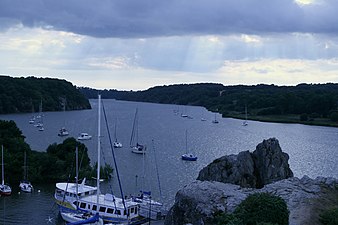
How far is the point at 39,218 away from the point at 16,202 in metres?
6.11

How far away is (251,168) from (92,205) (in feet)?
47.3

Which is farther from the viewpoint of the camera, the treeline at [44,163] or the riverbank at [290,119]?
the riverbank at [290,119]

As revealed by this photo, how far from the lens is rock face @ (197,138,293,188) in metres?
40.2

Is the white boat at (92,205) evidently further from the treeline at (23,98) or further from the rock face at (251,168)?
the treeline at (23,98)

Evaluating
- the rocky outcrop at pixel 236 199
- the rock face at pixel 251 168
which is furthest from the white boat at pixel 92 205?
the rocky outcrop at pixel 236 199

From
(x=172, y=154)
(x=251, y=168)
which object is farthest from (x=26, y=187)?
(x=172, y=154)

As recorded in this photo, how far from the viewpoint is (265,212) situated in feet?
60.7

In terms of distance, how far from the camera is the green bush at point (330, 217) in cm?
2007

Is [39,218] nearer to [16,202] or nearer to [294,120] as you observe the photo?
[16,202]

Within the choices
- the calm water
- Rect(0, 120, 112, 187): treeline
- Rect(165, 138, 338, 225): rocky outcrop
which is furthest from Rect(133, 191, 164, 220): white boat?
Rect(0, 120, 112, 187): treeline

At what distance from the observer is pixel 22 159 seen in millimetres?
51938

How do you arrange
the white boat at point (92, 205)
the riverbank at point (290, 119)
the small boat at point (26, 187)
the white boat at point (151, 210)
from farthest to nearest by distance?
the riverbank at point (290, 119) → the small boat at point (26, 187) → the white boat at point (151, 210) → the white boat at point (92, 205)

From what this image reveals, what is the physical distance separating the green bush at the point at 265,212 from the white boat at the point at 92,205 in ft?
58.9

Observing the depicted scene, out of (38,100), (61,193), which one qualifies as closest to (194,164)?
(61,193)
